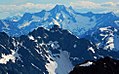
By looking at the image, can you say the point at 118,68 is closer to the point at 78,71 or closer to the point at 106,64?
the point at 106,64

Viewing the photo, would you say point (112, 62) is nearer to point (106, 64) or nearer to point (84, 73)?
point (106, 64)

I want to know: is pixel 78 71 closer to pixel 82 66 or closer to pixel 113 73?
pixel 82 66

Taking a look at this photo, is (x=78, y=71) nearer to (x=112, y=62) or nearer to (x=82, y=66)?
(x=82, y=66)

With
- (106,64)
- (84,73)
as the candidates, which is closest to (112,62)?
(106,64)

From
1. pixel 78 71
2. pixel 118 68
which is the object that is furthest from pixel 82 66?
pixel 118 68
